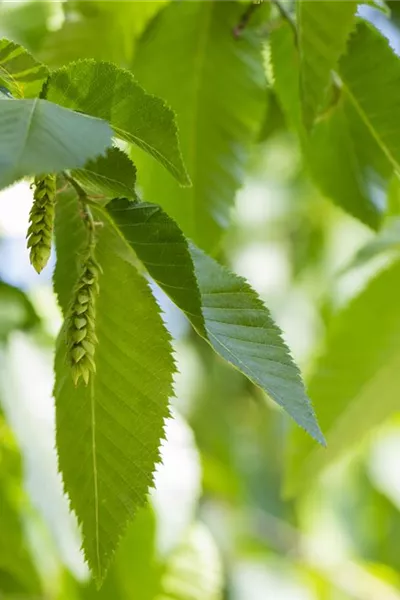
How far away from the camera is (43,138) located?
1.26ft

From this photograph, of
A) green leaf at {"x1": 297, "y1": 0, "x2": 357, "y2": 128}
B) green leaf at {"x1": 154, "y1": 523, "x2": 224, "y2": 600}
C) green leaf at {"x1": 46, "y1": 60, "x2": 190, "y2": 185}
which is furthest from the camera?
green leaf at {"x1": 154, "y1": 523, "x2": 224, "y2": 600}

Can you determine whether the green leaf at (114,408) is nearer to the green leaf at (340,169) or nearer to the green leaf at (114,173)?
the green leaf at (114,173)

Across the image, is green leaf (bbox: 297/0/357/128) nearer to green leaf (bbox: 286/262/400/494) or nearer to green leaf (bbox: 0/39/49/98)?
green leaf (bbox: 0/39/49/98)

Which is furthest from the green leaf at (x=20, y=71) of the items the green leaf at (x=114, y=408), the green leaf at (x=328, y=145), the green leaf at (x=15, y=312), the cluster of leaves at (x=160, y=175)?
the green leaf at (x=15, y=312)

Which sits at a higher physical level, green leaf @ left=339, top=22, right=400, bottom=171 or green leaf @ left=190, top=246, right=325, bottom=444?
green leaf @ left=339, top=22, right=400, bottom=171

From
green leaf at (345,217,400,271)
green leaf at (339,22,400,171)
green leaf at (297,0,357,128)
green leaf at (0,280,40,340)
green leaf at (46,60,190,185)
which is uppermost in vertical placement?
green leaf at (345,217,400,271)

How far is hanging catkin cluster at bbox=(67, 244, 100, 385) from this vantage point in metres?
→ 0.51

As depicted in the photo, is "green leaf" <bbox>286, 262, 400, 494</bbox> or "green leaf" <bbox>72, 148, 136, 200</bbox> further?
"green leaf" <bbox>286, 262, 400, 494</bbox>

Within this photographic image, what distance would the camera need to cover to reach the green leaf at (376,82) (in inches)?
26.9

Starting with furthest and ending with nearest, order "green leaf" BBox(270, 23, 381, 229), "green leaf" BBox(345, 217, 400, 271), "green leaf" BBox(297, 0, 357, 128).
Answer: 1. "green leaf" BBox(345, 217, 400, 271)
2. "green leaf" BBox(270, 23, 381, 229)
3. "green leaf" BBox(297, 0, 357, 128)

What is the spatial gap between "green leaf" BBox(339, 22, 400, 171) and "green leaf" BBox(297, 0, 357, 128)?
67 mm

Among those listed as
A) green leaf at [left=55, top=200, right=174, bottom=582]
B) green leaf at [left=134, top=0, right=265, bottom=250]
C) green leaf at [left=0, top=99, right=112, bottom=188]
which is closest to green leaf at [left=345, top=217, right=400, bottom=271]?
green leaf at [left=134, top=0, right=265, bottom=250]

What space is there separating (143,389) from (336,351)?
1.67 feet

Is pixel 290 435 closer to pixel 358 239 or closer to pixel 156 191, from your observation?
pixel 156 191
